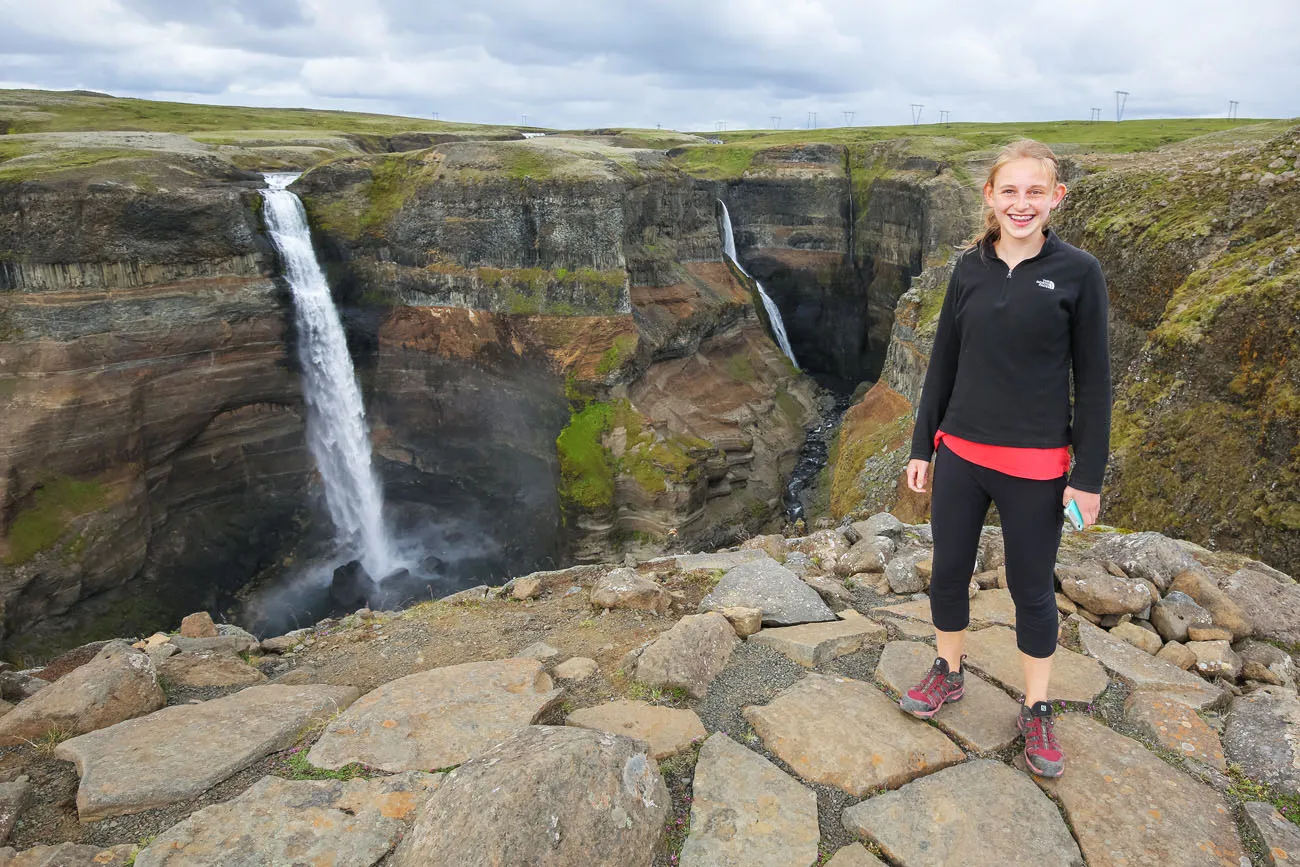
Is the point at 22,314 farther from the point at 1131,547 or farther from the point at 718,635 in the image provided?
the point at 1131,547

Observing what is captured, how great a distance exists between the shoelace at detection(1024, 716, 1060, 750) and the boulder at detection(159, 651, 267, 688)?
209 inches

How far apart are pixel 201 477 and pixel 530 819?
27.7 meters

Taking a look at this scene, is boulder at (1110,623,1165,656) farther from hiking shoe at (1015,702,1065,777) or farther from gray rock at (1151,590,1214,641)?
hiking shoe at (1015,702,1065,777)

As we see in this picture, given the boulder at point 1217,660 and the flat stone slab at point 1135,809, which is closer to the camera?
the flat stone slab at point 1135,809

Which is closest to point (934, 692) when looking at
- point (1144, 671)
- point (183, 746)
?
point (1144, 671)

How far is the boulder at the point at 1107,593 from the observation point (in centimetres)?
524

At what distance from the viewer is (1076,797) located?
3.47 metres

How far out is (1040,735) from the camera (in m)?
3.66

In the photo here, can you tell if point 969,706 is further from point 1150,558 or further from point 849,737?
point 1150,558

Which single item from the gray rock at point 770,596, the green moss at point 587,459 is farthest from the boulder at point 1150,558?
the green moss at point 587,459

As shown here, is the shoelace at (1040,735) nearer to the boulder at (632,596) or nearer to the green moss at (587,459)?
the boulder at (632,596)

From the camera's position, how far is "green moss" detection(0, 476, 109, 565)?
20.7 metres

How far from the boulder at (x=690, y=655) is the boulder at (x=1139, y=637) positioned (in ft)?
9.05

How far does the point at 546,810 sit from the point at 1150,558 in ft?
17.7
